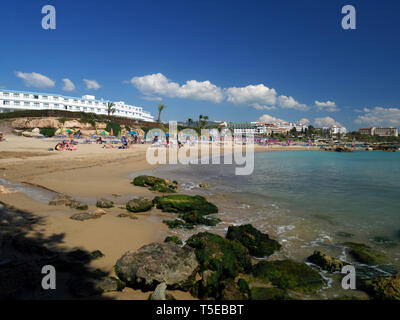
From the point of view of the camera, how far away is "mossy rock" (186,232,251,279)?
180 inches

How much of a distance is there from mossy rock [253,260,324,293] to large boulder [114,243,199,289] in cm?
167

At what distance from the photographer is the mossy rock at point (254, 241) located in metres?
5.95

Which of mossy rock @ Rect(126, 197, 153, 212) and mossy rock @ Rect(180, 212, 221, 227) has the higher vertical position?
mossy rock @ Rect(126, 197, 153, 212)

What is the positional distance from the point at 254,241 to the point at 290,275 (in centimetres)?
143

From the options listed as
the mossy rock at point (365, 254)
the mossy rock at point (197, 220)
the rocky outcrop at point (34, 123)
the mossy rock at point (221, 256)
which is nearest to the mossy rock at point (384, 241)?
the mossy rock at point (365, 254)

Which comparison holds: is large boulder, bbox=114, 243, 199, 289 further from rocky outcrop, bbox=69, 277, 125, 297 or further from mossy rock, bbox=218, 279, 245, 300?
mossy rock, bbox=218, 279, 245, 300

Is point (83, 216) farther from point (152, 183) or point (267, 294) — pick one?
point (152, 183)

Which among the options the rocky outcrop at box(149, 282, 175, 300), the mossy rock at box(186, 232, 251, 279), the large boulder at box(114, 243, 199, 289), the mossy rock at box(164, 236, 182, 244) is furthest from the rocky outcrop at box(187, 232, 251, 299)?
the rocky outcrop at box(149, 282, 175, 300)

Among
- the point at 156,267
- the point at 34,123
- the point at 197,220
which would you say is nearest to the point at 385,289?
the point at 156,267

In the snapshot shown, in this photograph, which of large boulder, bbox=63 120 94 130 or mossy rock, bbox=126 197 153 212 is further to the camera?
large boulder, bbox=63 120 94 130

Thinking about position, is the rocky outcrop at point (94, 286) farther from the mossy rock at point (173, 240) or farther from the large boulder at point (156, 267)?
the mossy rock at point (173, 240)

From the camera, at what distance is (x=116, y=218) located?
728 centimetres
